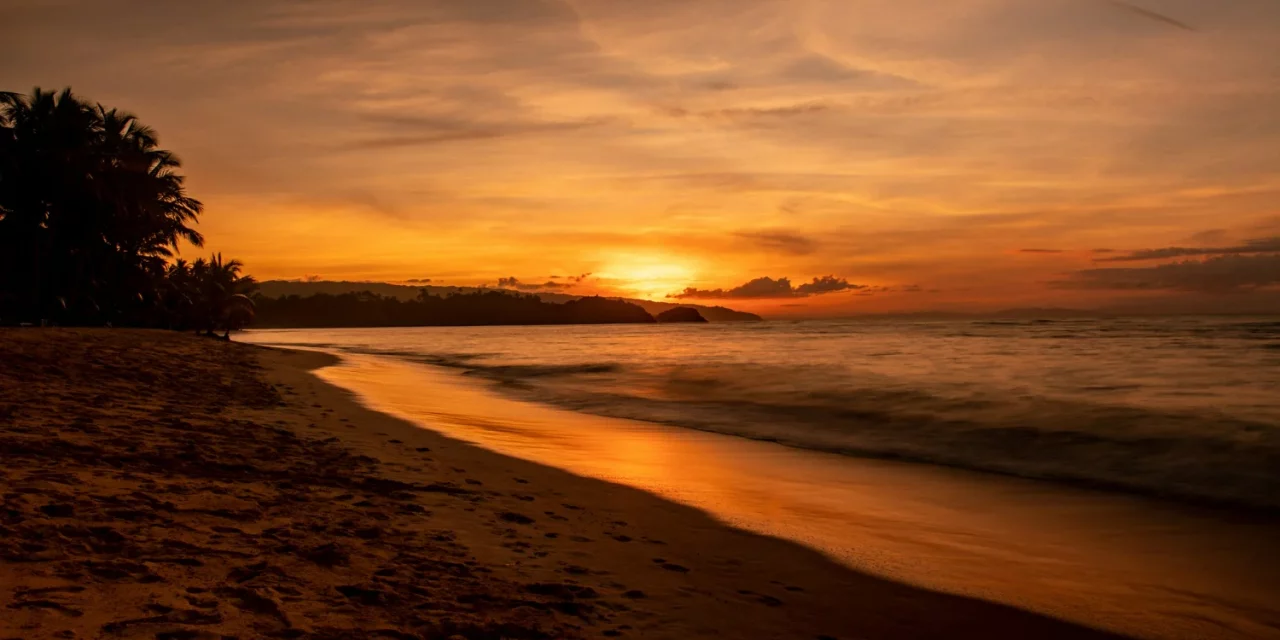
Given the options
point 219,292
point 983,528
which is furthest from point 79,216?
point 983,528

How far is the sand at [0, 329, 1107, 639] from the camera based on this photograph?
3.58 m

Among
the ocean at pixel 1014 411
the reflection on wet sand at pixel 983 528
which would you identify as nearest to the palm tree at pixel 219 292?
the ocean at pixel 1014 411

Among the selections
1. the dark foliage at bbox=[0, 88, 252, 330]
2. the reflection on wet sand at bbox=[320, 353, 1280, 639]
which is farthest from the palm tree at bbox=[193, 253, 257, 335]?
the reflection on wet sand at bbox=[320, 353, 1280, 639]

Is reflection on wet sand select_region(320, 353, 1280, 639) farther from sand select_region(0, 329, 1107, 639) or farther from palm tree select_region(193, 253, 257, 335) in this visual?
palm tree select_region(193, 253, 257, 335)

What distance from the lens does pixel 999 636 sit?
4.14 m

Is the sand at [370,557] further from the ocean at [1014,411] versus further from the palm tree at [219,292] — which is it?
the palm tree at [219,292]

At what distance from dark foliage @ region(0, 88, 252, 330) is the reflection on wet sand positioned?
32.5m

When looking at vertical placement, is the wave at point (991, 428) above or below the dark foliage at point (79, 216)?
below

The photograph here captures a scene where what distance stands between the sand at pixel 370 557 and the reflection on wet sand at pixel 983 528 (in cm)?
52

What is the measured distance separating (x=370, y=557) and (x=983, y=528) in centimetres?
510

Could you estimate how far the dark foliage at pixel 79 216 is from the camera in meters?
33.0

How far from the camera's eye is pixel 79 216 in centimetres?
3541

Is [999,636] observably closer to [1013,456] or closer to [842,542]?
[842,542]

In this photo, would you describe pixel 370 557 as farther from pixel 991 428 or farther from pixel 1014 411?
pixel 1014 411
